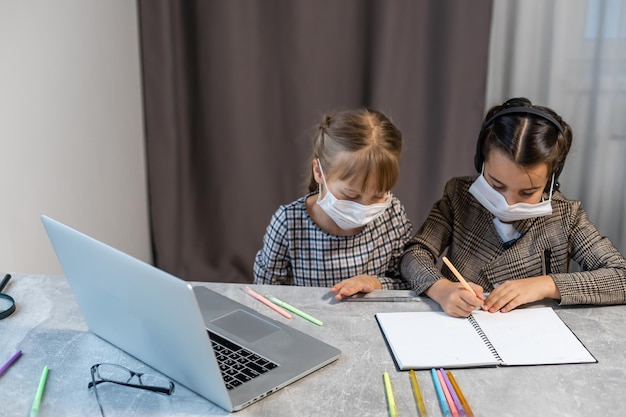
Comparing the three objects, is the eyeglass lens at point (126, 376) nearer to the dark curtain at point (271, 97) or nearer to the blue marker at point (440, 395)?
the blue marker at point (440, 395)

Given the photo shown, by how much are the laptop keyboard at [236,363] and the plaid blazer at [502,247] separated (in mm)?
412

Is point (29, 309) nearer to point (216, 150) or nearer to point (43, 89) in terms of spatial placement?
point (43, 89)

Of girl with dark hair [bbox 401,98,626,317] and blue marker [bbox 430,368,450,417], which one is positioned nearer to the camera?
blue marker [bbox 430,368,450,417]

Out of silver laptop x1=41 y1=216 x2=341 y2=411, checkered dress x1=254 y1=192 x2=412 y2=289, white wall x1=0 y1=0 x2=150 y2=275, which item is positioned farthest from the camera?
white wall x1=0 y1=0 x2=150 y2=275

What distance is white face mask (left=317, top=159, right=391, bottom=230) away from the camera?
1478 mm

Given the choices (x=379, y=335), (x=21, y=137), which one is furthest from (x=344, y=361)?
(x=21, y=137)

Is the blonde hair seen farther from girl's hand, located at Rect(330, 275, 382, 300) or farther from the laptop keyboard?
the laptop keyboard

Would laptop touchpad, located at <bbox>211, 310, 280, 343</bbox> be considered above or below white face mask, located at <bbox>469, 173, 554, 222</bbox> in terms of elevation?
below

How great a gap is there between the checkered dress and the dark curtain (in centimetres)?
90

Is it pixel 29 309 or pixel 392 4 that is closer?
pixel 29 309

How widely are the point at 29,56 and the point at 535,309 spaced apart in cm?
141

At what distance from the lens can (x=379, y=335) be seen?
1.17 m

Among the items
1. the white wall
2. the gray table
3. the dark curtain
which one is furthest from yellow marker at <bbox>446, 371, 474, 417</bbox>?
the dark curtain

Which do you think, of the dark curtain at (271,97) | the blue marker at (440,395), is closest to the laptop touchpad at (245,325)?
the blue marker at (440,395)
